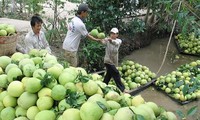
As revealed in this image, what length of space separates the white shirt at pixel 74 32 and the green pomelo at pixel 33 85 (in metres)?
2.80

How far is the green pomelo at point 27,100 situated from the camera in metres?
1.92

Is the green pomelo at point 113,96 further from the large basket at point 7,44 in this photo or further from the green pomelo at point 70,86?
the large basket at point 7,44

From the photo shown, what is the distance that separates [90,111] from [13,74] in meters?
0.78

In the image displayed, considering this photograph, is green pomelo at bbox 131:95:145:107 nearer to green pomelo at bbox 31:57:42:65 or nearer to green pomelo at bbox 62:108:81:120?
→ green pomelo at bbox 62:108:81:120

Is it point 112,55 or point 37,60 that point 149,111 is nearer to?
point 37,60

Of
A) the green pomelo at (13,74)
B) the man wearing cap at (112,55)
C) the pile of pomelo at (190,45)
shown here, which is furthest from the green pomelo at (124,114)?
the pile of pomelo at (190,45)

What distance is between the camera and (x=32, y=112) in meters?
1.88

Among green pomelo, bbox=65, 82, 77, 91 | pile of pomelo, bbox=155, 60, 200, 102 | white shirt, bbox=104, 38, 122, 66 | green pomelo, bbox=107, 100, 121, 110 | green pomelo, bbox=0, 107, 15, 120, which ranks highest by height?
green pomelo, bbox=65, 82, 77, 91

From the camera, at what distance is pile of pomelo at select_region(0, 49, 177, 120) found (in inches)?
66.3

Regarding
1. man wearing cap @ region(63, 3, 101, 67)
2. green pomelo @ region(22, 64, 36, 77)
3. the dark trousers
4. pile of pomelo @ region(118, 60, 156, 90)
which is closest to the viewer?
green pomelo @ region(22, 64, 36, 77)

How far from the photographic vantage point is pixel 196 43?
25.6 feet

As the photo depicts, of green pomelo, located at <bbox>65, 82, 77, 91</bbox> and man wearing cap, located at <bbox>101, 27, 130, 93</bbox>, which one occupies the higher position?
green pomelo, located at <bbox>65, 82, 77, 91</bbox>

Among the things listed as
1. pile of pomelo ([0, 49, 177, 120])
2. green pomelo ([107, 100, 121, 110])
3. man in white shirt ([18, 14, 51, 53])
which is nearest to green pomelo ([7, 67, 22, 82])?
pile of pomelo ([0, 49, 177, 120])

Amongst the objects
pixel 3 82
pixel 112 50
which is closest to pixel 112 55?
pixel 112 50
